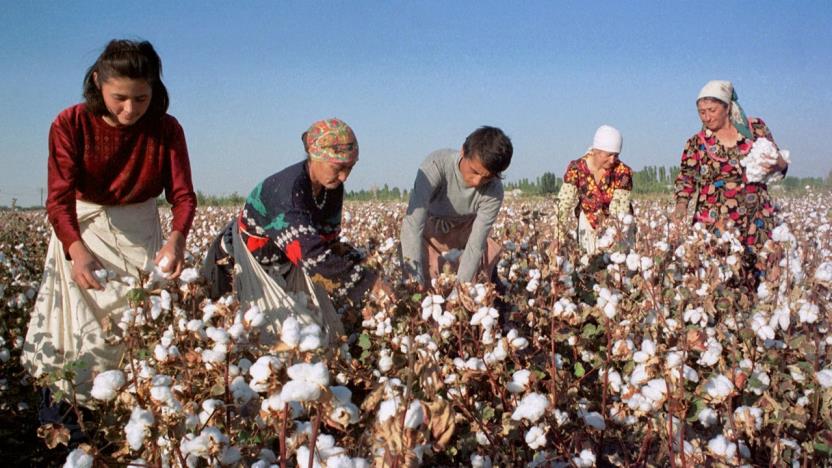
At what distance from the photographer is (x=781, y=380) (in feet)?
7.09

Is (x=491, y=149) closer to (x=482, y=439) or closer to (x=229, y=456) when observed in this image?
(x=482, y=439)

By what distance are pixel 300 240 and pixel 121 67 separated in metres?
0.87

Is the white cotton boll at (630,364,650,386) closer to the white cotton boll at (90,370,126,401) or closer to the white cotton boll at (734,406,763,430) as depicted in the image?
the white cotton boll at (734,406,763,430)

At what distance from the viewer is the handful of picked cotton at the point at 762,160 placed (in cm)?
383

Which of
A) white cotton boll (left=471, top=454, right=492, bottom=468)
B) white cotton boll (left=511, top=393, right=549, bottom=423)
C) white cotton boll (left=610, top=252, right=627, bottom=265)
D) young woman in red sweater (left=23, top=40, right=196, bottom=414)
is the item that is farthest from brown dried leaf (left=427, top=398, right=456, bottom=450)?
white cotton boll (left=610, top=252, right=627, bottom=265)

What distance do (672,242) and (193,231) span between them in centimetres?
527

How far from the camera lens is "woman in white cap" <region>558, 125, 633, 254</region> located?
4363 mm

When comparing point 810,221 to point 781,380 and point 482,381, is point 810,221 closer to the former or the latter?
point 781,380

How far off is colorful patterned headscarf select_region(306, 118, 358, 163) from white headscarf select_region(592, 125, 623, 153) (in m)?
2.30

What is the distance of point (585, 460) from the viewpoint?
1.73 meters

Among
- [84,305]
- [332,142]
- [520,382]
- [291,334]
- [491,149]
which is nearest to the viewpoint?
[291,334]

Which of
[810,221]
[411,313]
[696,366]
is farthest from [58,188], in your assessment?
[810,221]

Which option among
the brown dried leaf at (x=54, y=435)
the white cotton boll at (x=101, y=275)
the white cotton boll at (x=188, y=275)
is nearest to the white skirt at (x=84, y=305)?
the white cotton boll at (x=101, y=275)

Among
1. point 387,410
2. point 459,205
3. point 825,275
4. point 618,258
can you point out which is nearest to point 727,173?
point 618,258
